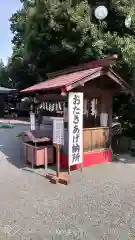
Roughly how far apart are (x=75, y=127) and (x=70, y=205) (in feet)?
9.61

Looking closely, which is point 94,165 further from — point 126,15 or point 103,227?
point 126,15

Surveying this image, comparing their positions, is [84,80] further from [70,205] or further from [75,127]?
[70,205]

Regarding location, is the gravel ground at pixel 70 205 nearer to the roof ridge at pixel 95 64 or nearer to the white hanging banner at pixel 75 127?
the white hanging banner at pixel 75 127

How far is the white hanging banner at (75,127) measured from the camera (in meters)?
8.23

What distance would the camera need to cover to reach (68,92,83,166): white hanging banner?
8234mm

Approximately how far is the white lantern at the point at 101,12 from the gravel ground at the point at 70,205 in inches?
257

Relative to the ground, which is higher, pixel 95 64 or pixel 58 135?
pixel 95 64

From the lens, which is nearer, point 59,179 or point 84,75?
point 59,179

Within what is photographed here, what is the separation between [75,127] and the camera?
27.6ft

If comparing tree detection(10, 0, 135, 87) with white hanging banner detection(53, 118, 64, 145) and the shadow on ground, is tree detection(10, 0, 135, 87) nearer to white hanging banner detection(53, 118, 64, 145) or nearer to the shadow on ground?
the shadow on ground

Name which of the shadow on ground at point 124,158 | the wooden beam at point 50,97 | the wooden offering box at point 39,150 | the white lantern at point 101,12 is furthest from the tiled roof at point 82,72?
the shadow on ground at point 124,158

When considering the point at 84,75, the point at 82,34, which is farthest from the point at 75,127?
the point at 82,34

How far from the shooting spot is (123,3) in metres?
11.5

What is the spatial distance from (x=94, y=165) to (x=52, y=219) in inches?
177
